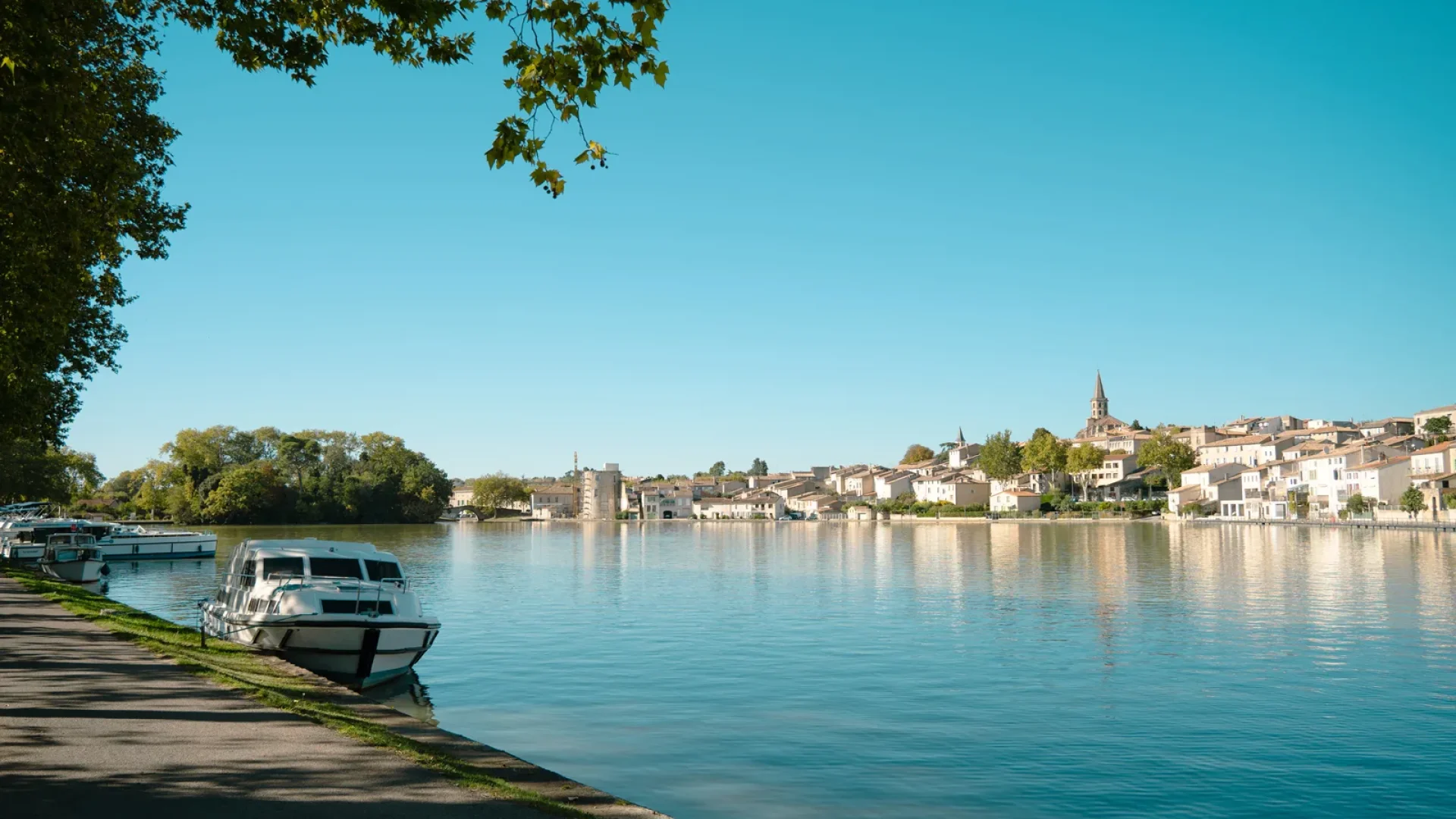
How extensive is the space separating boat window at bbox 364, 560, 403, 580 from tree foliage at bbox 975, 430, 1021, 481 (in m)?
152


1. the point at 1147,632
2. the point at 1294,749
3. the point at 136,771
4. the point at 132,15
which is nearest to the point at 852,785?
the point at 1294,749

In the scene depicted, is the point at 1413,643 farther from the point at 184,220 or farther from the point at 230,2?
the point at 184,220

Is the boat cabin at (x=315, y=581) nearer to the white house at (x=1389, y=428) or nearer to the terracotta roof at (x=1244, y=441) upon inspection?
the terracotta roof at (x=1244, y=441)

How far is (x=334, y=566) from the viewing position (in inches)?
854

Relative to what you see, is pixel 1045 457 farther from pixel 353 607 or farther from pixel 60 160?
pixel 60 160

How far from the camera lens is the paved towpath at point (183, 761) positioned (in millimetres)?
7648

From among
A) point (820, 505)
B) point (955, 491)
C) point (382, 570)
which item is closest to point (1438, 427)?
point (955, 491)

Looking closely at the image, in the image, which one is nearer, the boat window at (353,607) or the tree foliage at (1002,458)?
the boat window at (353,607)

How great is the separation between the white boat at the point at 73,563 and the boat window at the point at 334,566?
24808mm

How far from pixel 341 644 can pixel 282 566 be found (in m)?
3.53

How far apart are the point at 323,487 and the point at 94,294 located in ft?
404

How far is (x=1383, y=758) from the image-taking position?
14227mm

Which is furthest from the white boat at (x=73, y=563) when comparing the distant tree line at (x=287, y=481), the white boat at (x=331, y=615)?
the distant tree line at (x=287, y=481)

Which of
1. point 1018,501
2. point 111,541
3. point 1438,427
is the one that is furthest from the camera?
point 1018,501
